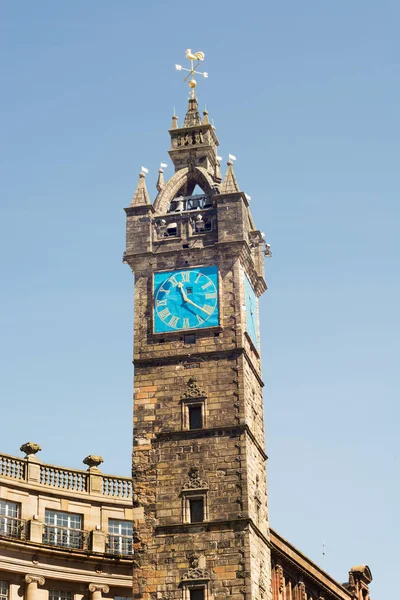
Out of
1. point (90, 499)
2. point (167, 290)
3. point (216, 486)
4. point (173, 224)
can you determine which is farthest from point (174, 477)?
point (173, 224)

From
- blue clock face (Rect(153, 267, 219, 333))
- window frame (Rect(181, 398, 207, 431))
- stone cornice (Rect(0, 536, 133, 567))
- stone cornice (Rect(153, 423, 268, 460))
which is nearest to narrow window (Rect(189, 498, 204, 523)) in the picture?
stone cornice (Rect(153, 423, 268, 460))

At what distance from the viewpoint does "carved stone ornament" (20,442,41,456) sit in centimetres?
6694

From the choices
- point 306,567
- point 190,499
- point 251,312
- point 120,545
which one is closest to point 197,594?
point 190,499

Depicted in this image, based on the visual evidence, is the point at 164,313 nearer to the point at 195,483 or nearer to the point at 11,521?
the point at 195,483

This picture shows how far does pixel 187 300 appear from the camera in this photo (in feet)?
226

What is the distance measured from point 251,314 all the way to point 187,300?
4.70 m

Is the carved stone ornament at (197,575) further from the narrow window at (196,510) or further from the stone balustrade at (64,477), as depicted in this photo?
the stone balustrade at (64,477)

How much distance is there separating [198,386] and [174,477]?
211 inches

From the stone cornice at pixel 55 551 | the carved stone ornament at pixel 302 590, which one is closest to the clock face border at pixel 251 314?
the stone cornice at pixel 55 551

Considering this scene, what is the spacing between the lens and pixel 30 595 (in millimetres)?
64812

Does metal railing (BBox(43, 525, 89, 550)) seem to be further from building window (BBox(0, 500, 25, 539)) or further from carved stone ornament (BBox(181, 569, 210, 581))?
carved stone ornament (BBox(181, 569, 210, 581))

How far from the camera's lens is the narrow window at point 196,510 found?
2511 inches

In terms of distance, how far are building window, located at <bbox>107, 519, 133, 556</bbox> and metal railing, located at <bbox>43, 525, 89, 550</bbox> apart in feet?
5.75

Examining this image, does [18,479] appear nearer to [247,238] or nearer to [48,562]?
[48,562]
